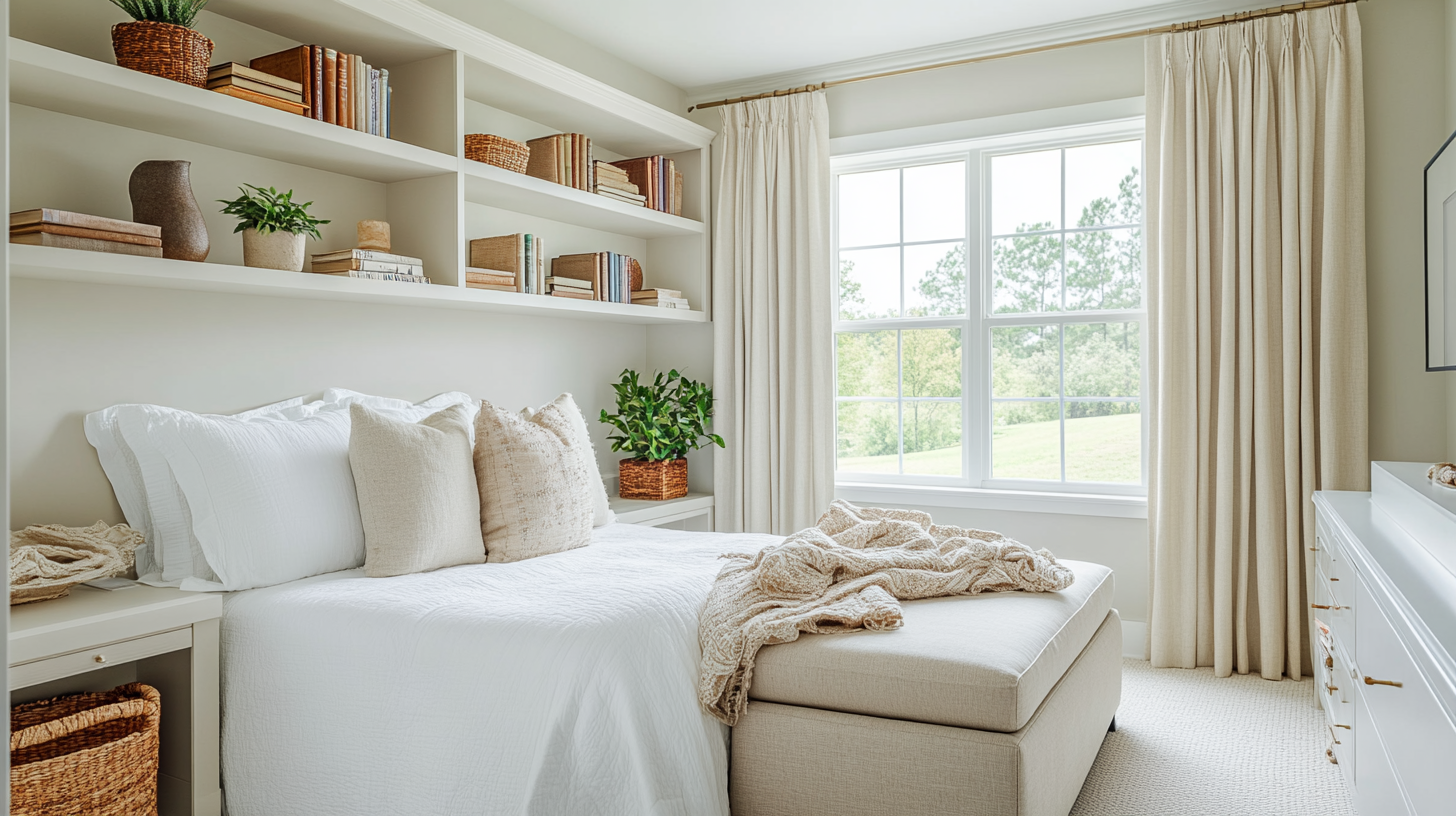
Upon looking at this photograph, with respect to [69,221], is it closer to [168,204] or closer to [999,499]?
[168,204]

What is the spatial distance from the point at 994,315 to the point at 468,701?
2.92 meters

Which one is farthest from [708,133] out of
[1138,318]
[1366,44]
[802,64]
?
[1366,44]

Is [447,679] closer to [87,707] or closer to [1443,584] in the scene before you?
[87,707]

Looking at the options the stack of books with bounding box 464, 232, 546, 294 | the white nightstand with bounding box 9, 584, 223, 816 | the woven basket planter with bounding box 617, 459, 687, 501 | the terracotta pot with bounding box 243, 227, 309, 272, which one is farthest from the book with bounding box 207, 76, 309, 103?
the woven basket planter with bounding box 617, 459, 687, 501

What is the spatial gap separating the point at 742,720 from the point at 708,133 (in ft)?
10.0

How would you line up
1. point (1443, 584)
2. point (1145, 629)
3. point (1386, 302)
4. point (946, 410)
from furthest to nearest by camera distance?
point (946, 410)
point (1145, 629)
point (1386, 302)
point (1443, 584)

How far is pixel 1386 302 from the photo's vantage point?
321cm

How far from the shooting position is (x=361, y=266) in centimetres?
271

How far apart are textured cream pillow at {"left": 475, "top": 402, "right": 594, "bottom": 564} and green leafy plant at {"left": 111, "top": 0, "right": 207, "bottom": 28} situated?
4.01 ft

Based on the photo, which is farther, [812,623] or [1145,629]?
[1145,629]

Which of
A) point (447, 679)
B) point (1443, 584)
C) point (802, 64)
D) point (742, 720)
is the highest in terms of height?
point (802, 64)

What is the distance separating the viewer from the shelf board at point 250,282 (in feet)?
6.56

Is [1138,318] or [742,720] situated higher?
[1138,318]

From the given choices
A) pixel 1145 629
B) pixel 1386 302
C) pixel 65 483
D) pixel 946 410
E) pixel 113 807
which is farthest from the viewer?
pixel 946 410
